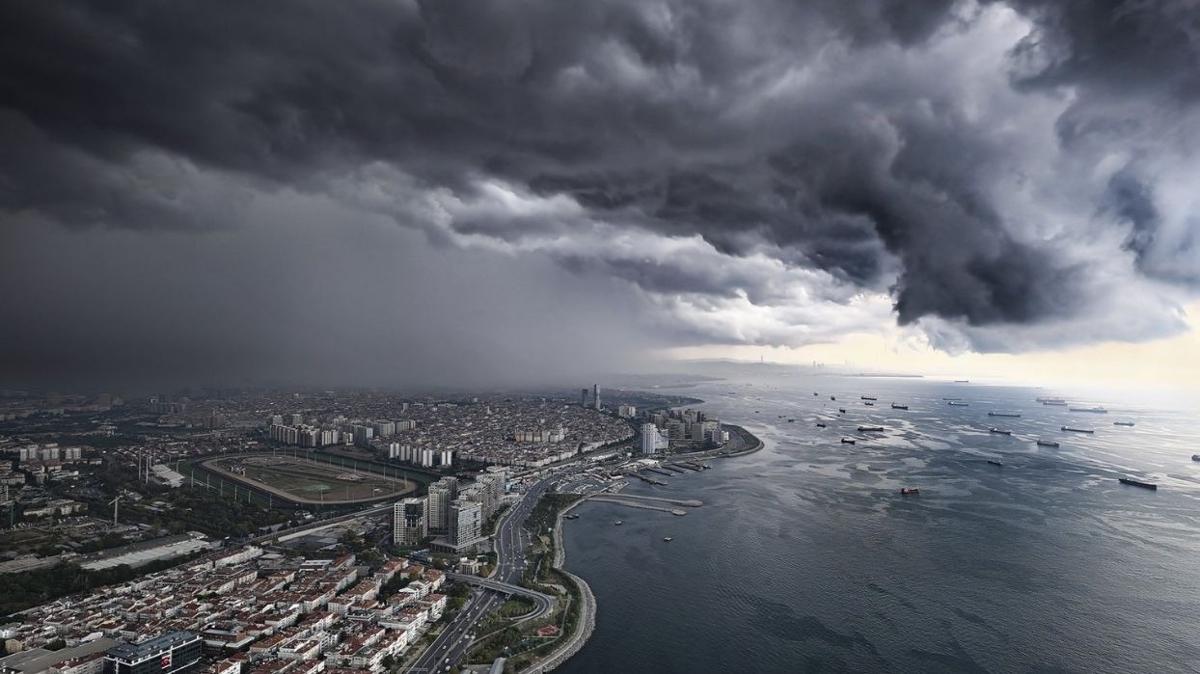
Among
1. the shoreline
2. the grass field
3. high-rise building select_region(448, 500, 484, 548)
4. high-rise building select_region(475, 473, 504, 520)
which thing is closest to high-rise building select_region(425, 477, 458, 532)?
high-rise building select_region(448, 500, 484, 548)

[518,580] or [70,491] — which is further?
[70,491]

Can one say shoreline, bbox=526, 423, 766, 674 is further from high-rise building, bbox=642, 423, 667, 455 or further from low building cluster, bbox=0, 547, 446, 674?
high-rise building, bbox=642, 423, 667, 455

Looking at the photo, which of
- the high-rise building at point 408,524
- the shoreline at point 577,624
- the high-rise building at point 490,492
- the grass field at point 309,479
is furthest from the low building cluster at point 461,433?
the shoreline at point 577,624

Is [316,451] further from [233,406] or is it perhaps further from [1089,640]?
[1089,640]

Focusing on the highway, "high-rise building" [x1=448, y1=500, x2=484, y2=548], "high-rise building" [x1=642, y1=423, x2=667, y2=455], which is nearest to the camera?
the highway

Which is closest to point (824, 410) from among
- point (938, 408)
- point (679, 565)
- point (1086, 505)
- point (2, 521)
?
point (938, 408)

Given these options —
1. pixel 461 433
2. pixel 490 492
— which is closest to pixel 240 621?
pixel 490 492
